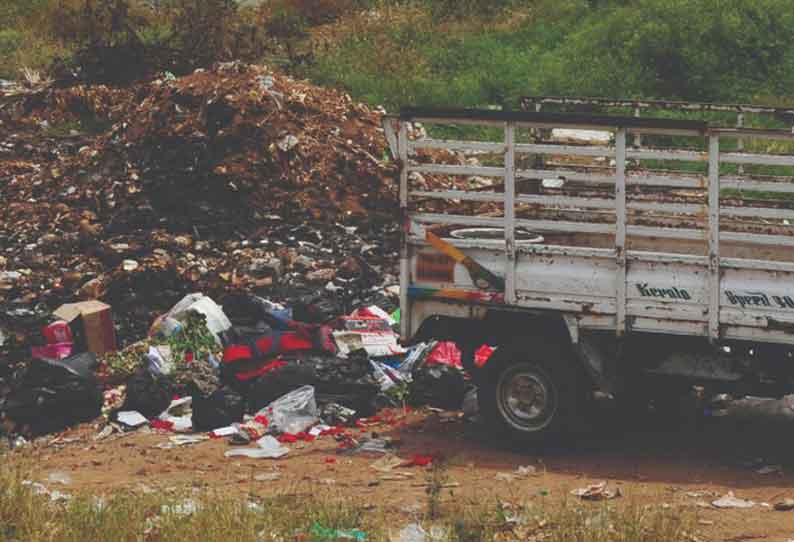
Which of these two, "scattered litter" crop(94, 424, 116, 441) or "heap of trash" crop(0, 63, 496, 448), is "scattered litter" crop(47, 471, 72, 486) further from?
"heap of trash" crop(0, 63, 496, 448)

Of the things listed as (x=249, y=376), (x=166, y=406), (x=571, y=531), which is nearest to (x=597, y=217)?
(x=249, y=376)

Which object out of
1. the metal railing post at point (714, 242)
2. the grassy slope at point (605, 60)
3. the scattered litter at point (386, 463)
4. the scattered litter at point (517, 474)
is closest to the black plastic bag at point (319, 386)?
the scattered litter at point (386, 463)

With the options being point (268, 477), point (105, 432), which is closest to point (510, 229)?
point (268, 477)

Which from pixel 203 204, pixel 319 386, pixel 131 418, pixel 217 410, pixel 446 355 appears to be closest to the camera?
pixel 217 410

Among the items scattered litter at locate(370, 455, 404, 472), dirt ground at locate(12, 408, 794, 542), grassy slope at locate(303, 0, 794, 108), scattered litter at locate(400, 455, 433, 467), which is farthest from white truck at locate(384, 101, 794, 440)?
grassy slope at locate(303, 0, 794, 108)

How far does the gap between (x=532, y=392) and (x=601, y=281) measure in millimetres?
914

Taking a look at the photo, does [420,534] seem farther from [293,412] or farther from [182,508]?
[293,412]

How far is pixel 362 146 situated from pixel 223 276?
308 cm

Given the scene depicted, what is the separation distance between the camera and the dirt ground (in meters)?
8.02

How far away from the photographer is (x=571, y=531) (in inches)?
251

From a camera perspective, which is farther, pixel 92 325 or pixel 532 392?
pixel 92 325

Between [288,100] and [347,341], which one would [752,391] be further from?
[288,100]

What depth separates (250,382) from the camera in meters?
10.3

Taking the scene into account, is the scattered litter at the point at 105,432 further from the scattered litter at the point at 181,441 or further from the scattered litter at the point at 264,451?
the scattered litter at the point at 264,451
